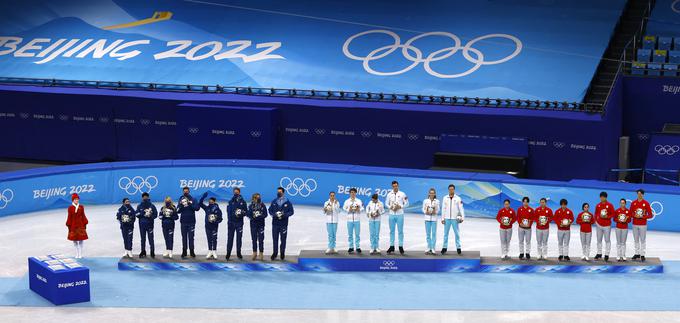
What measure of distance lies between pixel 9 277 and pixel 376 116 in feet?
50.1

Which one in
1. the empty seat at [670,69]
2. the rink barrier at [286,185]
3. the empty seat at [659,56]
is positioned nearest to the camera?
the rink barrier at [286,185]

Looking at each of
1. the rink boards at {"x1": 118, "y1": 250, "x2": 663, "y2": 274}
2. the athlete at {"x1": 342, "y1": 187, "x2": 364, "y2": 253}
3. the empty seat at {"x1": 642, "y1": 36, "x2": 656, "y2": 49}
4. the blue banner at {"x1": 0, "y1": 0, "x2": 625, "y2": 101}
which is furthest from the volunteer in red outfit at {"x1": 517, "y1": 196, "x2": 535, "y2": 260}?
the empty seat at {"x1": 642, "y1": 36, "x2": 656, "y2": 49}

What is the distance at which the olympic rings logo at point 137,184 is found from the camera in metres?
31.2

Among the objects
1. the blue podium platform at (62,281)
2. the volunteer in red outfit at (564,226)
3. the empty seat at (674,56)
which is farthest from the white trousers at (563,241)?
the empty seat at (674,56)

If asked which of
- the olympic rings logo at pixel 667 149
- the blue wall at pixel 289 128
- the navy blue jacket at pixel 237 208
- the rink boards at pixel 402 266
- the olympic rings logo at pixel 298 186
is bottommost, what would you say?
the rink boards at pixel 402 266

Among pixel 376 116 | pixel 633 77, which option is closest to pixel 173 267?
pixel 376 116

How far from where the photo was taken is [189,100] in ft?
122

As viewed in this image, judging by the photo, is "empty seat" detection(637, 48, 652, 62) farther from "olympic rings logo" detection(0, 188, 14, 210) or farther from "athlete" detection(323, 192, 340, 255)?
"olympic rings logo" detection(0, 188, 14, 210)

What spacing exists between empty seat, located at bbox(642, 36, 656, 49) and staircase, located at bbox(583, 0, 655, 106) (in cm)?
45

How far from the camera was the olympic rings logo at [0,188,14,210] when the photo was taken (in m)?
29.1

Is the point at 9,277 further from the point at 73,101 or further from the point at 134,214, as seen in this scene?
the point at 73,101

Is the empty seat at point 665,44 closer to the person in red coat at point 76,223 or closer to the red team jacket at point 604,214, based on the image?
the red team jacket at point 604,214

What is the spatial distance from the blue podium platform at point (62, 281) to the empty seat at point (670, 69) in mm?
21864

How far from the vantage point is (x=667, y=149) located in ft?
114
